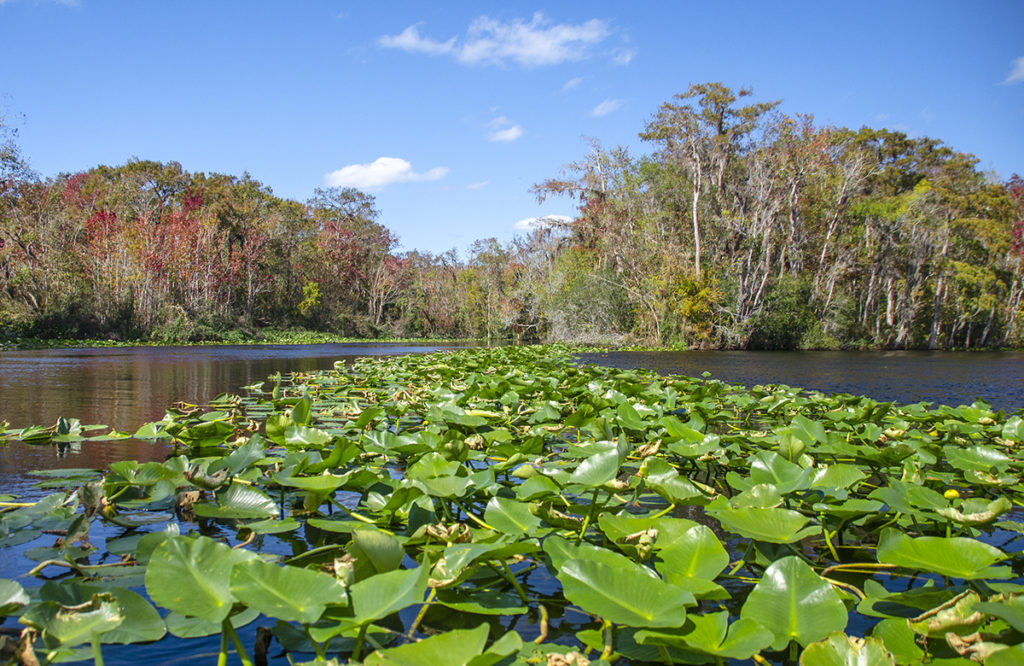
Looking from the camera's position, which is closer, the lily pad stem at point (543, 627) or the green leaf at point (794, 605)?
the green leaf at point (794, 605)

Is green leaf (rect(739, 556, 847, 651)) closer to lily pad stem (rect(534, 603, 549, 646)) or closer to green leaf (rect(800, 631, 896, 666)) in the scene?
green leaf (rect(800, 631, 896, 666))

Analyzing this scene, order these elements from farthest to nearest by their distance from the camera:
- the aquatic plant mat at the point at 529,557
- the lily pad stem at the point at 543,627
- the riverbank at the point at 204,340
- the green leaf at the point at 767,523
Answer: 1. the riverbank at the point at 204,340
2. the green leaf at the point at 767,523
3. the lily pad stem at the point at 543,627
4. the aquatic plant mat at the point at 529,557

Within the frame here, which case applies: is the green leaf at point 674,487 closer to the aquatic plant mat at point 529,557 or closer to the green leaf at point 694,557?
the aquatic plant mat at point 529,557

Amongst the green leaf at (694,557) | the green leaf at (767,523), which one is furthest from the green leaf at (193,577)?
the green leaf at (767,523)

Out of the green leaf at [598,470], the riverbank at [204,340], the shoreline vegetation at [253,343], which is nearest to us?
the green leaf at [598,470]

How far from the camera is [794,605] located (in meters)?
0.94

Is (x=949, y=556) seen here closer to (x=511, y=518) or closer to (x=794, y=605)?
(x=794, y=605)

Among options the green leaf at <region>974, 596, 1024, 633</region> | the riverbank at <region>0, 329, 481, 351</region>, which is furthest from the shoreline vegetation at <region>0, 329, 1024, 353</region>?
the green leaf at <region>974, 596, 1024, 633</region>

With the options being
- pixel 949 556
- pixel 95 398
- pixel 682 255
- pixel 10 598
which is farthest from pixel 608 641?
pixel 682 255

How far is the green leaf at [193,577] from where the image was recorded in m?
0.82

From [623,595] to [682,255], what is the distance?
655 inches

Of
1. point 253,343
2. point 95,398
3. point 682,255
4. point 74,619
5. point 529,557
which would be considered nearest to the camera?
point 74,619

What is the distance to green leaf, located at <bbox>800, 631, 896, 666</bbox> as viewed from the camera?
2.60 feet

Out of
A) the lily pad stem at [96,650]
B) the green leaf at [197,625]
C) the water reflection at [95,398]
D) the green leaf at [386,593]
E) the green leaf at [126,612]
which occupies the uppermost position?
the green leaf at [386,593]
